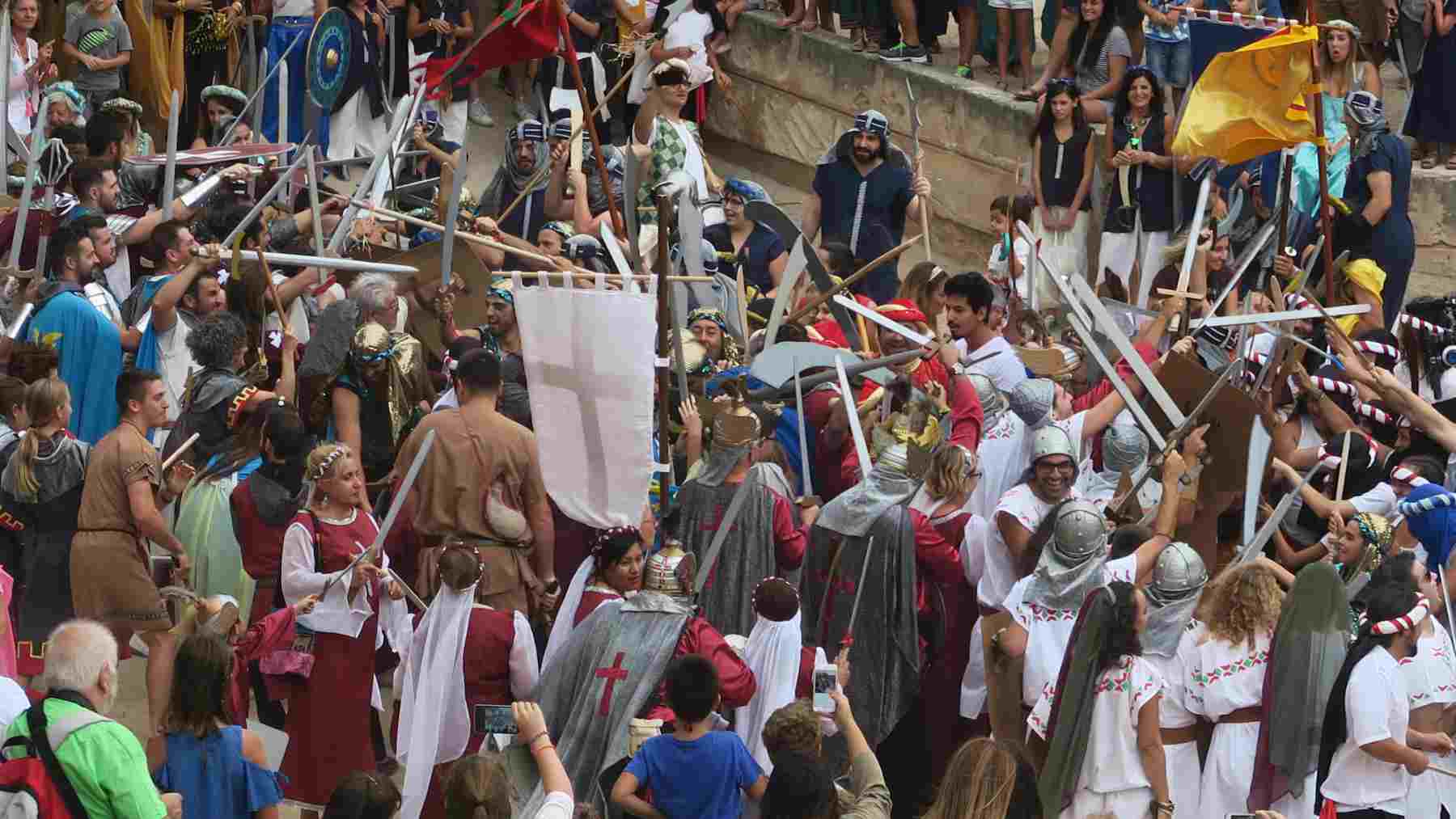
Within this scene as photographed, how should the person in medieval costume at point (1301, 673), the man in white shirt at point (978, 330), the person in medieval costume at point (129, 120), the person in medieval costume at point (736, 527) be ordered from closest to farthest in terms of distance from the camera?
the person in medieval costume at point (1301, 673), the person in medieval costume at point (736, 527), the man in white shirt at point (978, 330), the person in medieval costume at point (129, 120)

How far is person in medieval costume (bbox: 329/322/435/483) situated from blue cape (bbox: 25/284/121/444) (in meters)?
1.25

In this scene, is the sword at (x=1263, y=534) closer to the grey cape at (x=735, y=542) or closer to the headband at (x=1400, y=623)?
the headband at (x=1400, y=623)

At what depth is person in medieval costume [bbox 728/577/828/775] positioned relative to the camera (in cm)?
786

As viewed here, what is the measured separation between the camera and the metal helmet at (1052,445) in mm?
8602

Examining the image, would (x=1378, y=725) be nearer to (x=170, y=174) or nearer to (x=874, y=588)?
(x=874, y=588)

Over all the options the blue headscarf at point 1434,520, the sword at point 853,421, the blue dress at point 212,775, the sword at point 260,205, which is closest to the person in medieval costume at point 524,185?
the sword at point 260,205

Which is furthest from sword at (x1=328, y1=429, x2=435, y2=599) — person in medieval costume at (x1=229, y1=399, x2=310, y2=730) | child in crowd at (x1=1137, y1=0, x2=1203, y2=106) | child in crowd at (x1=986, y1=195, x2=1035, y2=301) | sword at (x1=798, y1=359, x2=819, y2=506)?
child in crowd at (x1=1137, y1=0, x2=1203, y2=106)

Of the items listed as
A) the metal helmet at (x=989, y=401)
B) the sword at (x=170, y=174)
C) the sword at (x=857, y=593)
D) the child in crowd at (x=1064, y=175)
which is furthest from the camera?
the child in crowd at (x=1064, y=175)

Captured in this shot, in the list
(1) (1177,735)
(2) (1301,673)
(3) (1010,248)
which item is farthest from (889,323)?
(3) (1010,248)

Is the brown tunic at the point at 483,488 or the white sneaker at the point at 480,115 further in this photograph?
the white sneaker at the point at 480,115

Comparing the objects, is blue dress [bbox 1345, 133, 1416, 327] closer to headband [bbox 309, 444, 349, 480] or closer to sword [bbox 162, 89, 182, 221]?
sword [bbox 162, 89, 182, 221]

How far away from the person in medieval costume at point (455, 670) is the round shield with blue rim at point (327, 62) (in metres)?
6.99

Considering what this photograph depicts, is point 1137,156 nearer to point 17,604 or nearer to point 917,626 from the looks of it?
point 917,626

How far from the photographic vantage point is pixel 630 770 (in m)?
6.98
